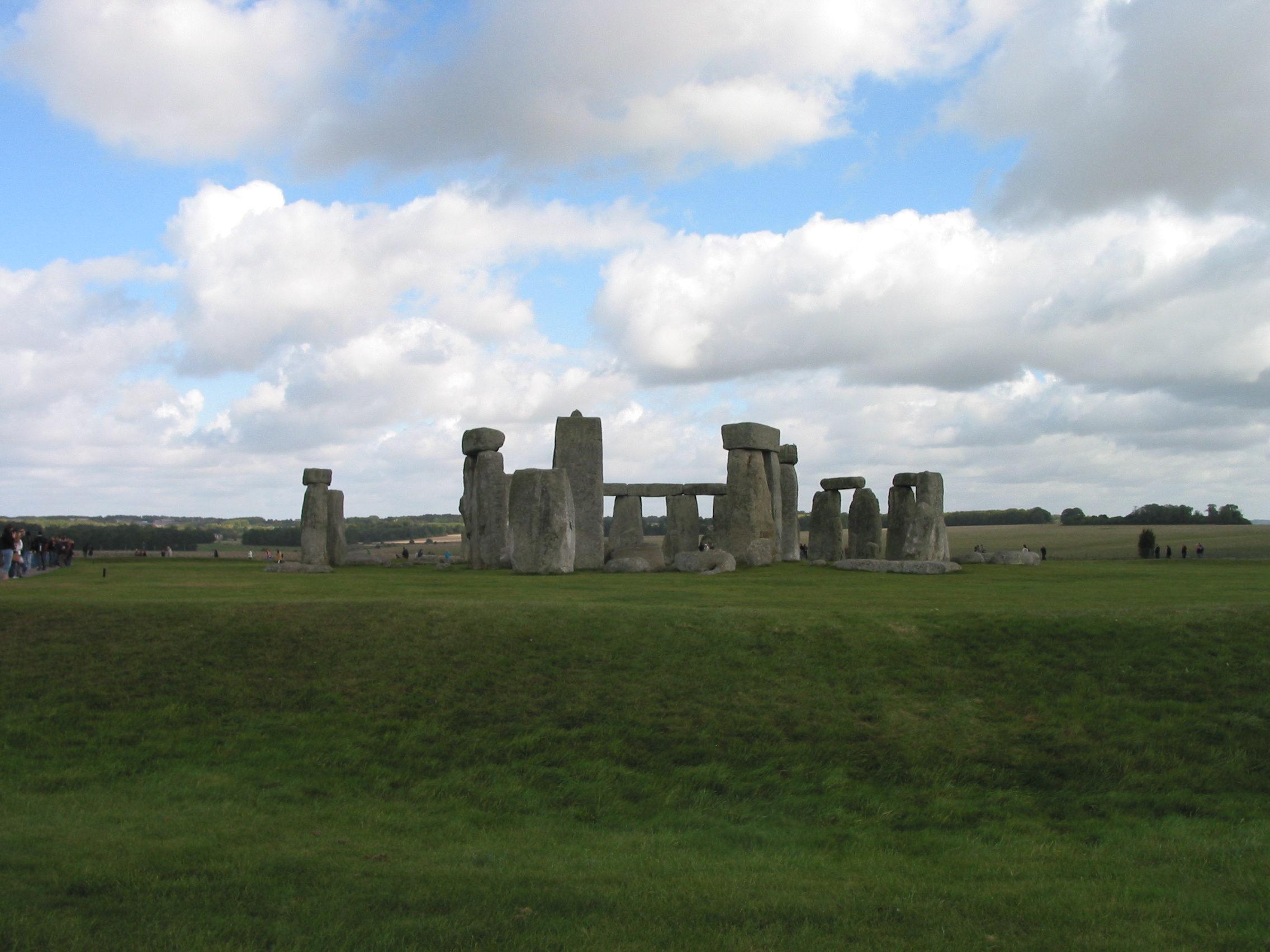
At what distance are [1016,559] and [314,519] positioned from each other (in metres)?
20.9

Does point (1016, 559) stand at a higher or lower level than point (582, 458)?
lower

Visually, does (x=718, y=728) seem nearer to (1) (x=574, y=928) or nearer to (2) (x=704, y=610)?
(2) (x=704, y=610)

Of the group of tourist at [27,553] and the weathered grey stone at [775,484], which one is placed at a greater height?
the weathered grey stone at [775,484]

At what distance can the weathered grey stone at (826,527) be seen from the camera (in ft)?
95.1

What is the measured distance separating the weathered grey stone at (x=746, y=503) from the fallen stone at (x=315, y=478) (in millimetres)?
12539

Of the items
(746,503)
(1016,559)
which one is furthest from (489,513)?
(1016,559)

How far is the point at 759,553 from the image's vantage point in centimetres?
2678

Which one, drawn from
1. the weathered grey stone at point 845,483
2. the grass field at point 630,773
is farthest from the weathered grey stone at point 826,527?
the grass field at point 630,773

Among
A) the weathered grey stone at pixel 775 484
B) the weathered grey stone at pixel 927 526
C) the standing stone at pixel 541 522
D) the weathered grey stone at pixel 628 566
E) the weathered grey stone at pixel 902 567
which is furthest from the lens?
the weathered grey stone at pixel 775 484

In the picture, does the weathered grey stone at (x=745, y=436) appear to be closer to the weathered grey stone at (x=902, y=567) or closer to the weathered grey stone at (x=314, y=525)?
the weathered grey stone at (x=902, y=567)

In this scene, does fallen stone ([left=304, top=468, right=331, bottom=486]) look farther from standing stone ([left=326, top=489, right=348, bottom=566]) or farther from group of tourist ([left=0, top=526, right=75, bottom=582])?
group of tourist ([left=0, top=526, right=75, bottom=582])

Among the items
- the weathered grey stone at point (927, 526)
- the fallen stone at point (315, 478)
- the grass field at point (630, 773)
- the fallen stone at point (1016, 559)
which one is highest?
the fallen stone at point (315, 478)

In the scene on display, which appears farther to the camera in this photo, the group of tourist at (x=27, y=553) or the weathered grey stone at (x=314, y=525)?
the weathered grey stone at (x=314, y=525)

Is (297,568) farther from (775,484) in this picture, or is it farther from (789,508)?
(789,508)
